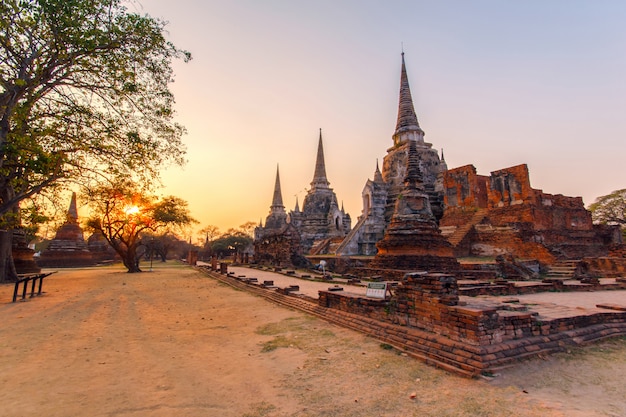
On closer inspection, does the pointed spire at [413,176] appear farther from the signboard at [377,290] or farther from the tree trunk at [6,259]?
the tree trunk at [6,259]

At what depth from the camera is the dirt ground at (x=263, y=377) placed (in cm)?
297

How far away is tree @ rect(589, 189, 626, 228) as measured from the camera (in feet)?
100

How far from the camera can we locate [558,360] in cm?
397

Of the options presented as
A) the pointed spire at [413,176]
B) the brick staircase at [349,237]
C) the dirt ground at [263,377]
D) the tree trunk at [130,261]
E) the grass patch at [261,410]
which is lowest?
the grass patch at [261,410]

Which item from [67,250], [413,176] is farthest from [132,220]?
[413,176]

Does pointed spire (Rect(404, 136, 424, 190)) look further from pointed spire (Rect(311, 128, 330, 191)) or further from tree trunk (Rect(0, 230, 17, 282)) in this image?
→ pointed spire (Rect(311, 128, 330, 191))

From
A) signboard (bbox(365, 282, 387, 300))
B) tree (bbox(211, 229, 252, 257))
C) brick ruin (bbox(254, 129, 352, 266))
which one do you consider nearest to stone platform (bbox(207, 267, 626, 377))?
signboard (bbox(365, 282, 387, 300))

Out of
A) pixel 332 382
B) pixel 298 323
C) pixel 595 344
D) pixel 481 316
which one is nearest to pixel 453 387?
pixel 481 316

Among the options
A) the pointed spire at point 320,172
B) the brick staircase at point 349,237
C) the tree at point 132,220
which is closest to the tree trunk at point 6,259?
the tree at point 132,220

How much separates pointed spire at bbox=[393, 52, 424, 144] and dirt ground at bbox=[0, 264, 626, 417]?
22.1 metres

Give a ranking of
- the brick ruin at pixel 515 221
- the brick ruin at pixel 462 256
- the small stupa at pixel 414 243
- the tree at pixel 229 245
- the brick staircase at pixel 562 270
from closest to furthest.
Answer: the brick ruin at pixel 462 256, the small stupa at pixel 414 243, the brick staircase at pixel 562 270, the brick ruin at pixel 515 221, the tree at pixel 229 245

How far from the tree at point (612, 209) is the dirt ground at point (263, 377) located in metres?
34.4

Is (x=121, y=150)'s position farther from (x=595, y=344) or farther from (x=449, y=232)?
(x=449, y=232)

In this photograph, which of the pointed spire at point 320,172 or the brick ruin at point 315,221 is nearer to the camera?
the brick ruin at point 315,221
